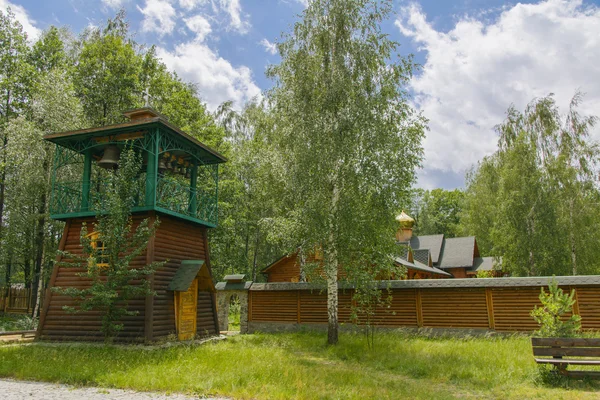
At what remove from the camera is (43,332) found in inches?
521

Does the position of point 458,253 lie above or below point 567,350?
above

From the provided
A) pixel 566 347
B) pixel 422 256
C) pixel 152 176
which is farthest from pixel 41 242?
pixel 566 347

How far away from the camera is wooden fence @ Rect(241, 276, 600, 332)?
44.0 ft

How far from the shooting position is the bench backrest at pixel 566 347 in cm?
760

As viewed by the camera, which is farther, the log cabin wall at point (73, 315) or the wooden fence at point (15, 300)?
the wooden fence at point (15, 300)

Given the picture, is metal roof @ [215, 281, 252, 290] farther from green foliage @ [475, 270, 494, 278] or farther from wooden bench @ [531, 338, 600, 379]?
green foliage @ [475, 270, 494, 278]

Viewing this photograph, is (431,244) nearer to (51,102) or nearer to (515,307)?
(515,307)

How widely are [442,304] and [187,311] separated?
27.7 ft

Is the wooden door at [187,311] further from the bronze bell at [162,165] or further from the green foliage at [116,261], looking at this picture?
the bronze bell at [162,165]

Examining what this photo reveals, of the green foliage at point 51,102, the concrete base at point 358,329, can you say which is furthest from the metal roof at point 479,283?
the green foliage at point 51,102

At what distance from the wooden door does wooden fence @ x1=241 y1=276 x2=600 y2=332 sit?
125 inches

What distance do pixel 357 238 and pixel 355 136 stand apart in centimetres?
317

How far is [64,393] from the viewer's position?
7.45m

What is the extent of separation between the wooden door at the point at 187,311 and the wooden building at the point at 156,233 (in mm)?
30
